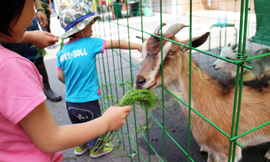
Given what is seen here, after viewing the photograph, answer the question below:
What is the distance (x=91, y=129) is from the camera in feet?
3.45

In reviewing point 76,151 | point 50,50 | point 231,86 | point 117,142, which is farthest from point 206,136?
point 50,50

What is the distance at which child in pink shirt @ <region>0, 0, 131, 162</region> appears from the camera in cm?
84

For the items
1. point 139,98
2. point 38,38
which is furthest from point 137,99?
point 38,38

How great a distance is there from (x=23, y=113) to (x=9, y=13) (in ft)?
1.26

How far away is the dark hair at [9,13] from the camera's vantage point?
2.73 feet

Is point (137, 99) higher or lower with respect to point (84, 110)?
higher

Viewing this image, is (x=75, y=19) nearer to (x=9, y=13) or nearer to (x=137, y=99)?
(x=137, y=99)

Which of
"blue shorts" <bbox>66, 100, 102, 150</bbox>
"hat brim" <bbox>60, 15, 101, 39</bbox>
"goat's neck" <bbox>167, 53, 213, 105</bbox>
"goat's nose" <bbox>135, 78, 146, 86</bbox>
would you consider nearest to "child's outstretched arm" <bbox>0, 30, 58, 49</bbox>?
Answer: "hat brim" <bbox>60, 15, 101, 39</bbox>

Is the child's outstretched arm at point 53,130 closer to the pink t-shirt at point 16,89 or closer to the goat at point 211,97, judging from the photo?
the pink t-shirt at point 16,89

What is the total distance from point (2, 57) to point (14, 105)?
0.62 feet

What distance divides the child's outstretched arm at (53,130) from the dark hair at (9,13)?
1.10 feet

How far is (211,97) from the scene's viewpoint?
1940 millimetres

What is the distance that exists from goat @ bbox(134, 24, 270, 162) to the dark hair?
1.06 metres

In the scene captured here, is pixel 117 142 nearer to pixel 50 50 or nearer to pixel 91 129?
pixel 91 129
